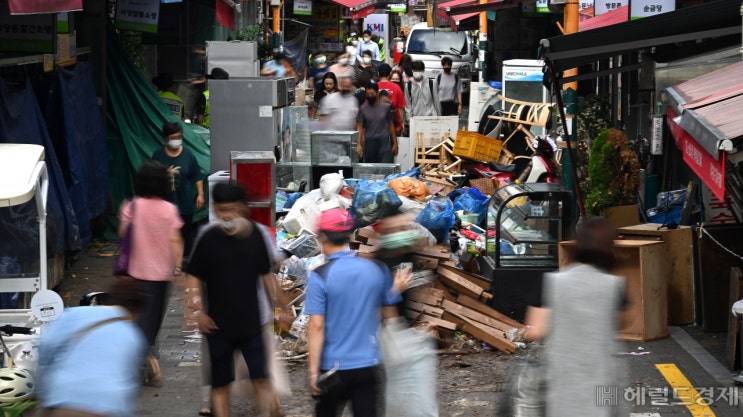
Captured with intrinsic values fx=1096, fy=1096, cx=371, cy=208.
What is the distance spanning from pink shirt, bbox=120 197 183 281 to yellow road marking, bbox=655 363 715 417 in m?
4.02

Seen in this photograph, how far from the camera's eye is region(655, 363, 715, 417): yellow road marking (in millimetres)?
7965

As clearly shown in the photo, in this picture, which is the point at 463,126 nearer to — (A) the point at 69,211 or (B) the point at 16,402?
(A) the point at 69,211

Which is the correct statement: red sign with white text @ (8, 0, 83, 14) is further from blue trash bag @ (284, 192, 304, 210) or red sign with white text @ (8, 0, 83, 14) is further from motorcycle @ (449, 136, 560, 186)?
motorcycle @ (449, 136, 560, 186)

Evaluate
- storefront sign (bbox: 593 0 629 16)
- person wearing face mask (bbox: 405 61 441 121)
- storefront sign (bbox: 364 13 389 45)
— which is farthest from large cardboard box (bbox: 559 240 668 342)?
storefront sign (bbox: 364 13 389 45)

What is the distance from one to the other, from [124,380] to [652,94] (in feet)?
38.5

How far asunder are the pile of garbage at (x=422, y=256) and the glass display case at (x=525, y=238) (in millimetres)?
220

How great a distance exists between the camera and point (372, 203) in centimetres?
1202

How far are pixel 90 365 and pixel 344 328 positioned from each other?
62.1 inches

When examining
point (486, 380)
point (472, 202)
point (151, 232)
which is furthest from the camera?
point (472, 202)

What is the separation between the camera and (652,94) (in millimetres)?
15094

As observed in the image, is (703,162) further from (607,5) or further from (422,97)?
(422,97)

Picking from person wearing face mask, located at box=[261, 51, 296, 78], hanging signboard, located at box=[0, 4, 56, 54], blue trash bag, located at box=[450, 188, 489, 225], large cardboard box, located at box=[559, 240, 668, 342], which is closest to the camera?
large cardboard box, located at box=[559, 240, 668, 342]

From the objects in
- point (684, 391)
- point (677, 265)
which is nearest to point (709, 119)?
point (684, 391)

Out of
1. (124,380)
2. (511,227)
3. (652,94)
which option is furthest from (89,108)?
(124,380)
